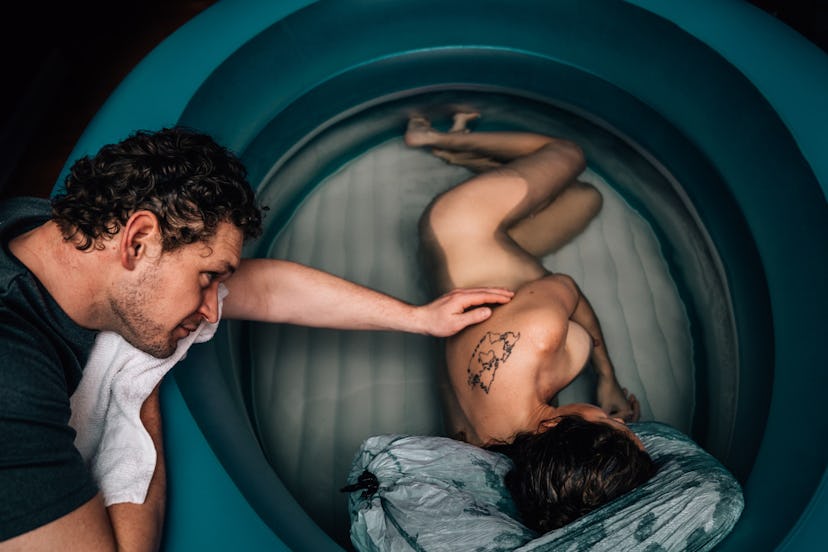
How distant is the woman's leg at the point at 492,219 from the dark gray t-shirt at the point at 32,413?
0.70 metres

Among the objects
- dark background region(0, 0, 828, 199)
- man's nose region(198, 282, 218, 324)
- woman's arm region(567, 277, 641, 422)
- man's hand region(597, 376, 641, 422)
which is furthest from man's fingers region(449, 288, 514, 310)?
dark background region(0, 0, 828, 199)

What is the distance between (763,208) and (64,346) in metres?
1.25

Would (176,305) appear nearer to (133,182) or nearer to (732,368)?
(133,182)

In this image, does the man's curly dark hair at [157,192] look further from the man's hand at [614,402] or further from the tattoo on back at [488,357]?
the man's hand at [614,402]

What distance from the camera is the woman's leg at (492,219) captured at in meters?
1.30

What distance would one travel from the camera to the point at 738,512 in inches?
36.2

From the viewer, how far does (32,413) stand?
0.76 meters

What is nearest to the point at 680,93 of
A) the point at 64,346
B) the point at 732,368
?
the point at 732,368

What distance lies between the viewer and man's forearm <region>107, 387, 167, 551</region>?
844 mm

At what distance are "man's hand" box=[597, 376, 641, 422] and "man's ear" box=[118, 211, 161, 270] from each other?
941 millimetres

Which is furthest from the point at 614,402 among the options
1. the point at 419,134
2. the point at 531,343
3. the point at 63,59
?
the point at 63,59

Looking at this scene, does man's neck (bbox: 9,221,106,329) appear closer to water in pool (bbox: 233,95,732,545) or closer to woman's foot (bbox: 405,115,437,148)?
water in pool (bbox: 233,95,732,545)

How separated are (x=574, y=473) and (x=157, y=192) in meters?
0.75

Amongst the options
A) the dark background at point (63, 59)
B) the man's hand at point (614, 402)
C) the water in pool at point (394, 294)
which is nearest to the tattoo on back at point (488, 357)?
the water in pool at point (394, 294)
